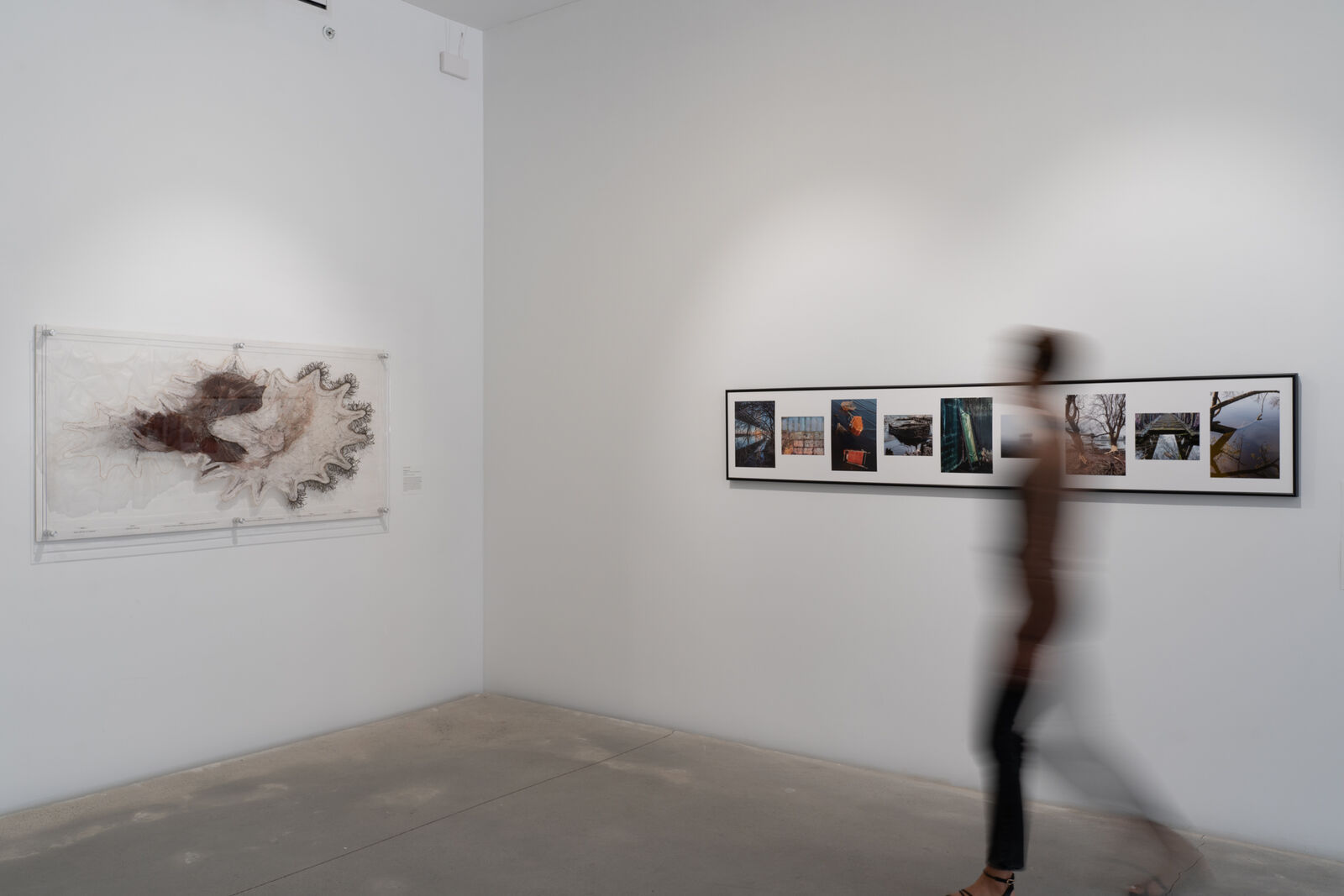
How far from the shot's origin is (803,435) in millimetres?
5078

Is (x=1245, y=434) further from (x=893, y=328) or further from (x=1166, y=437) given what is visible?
(x=893, y=328)

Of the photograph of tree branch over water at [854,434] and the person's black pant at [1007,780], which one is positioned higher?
the photograph of tree branch over water at [854,434]

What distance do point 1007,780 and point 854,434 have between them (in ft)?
6.93

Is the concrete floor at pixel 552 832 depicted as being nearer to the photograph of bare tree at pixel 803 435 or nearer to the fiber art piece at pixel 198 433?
the fiber art piece at pixel 198 433

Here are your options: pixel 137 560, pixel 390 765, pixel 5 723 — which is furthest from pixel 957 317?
pixel 5 723

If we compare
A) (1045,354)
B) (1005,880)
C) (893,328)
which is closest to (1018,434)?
(893,328)

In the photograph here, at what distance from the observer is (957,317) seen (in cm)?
461

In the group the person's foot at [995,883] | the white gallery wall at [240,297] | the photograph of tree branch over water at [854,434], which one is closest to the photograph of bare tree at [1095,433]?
the photograph of tree branch over water at [854,434]

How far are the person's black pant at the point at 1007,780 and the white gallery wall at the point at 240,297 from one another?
3762 millimetres

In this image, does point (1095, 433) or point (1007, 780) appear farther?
point (1095, 433)

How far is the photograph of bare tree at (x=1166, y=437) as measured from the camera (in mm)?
4023

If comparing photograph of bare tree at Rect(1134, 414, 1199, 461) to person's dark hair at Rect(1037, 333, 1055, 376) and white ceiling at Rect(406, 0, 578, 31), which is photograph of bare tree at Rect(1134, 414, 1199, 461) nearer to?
person's dark hair at Rect(1037, 333, 1055, 376)

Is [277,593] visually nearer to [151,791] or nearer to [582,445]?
[151,791]

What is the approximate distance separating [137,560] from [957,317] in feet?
13.2
